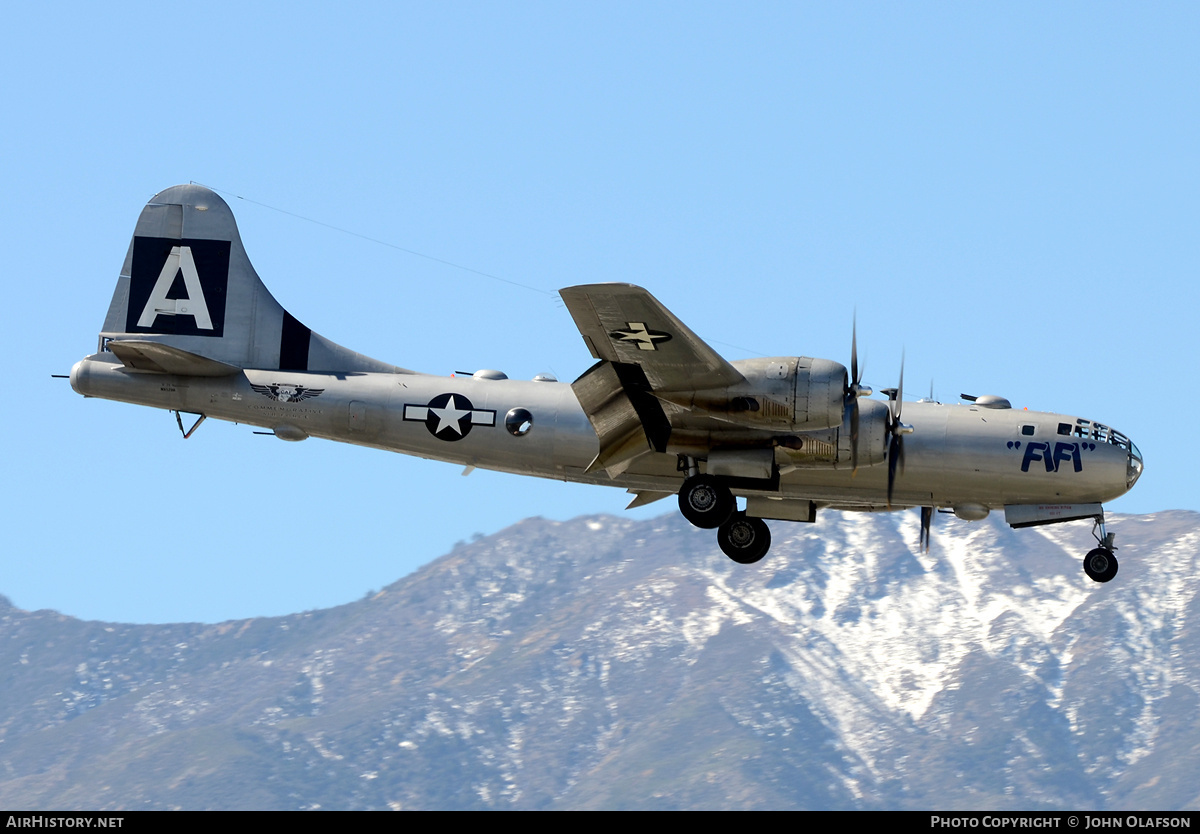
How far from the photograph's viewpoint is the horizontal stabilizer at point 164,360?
114 feet

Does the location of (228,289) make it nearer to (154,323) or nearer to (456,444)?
(154,323)

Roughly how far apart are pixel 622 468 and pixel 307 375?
290 inches

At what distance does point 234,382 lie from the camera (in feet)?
118

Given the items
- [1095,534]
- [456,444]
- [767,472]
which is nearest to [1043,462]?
[1095,534]

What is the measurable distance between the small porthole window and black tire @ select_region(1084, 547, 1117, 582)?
12107mm

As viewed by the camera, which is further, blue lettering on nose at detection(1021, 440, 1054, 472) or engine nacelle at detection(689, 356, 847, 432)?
blue lettering on nose at detection(1021, 440, 1054, 472)

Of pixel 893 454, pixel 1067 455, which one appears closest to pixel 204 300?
pixel 893 454

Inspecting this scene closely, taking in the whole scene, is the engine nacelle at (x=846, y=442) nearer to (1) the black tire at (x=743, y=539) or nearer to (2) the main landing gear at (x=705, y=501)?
(2) the main landing gear at (x=705, y=501)

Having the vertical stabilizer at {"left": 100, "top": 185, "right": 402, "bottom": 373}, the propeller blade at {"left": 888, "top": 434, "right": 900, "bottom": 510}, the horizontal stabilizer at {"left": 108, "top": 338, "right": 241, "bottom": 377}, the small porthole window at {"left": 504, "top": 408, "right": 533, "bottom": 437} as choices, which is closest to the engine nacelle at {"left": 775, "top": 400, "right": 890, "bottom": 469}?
the propeller blade at {"left": 888, "top": 434, "right": 900, "bottom": 510}

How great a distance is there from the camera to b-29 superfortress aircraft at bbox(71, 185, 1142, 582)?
31.8 meters

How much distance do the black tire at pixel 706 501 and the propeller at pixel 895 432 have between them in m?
3.56

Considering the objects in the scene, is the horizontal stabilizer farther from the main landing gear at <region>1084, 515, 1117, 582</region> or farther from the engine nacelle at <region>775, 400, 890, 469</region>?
the main landing gear at <region>1084, 515, 1117, 582</region>

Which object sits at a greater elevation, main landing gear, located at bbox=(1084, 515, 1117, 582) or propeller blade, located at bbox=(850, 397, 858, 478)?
propeller blade, located at bbox=(850, 397, 858, 478)

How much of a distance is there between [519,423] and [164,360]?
788 centimetres
